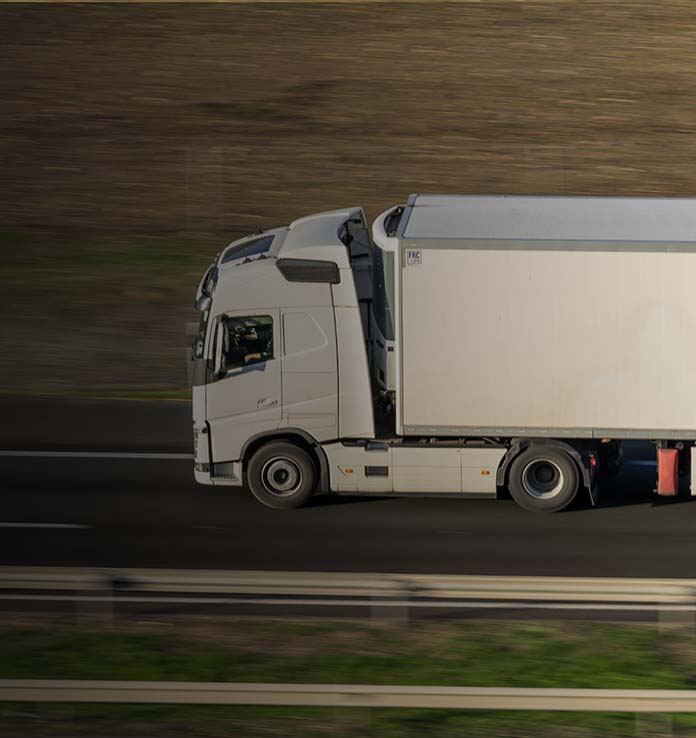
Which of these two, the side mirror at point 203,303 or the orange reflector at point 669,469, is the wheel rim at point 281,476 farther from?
the orange reflector at point 669,469

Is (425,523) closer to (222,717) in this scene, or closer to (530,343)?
(530,343)

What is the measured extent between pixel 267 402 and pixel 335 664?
Answer: 16.9 feet

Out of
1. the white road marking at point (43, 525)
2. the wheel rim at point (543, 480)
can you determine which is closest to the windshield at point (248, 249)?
the white road marking at point (43, 525)

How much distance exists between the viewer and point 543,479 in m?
15.2

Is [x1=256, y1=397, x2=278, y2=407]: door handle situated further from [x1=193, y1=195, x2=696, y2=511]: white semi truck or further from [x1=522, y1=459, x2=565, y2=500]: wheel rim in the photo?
[x1=522, y1=459, x2=565, y2=500]: wheel rim

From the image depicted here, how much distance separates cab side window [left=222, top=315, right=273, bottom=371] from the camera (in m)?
15.1

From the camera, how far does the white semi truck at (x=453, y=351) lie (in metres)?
14.3

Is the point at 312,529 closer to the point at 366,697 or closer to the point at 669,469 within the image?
the point at 669,469

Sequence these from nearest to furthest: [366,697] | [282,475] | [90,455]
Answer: [366,697] → [282,475] → [90,455]

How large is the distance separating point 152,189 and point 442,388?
707 inches

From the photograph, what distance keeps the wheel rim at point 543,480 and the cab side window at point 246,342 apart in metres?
3.20

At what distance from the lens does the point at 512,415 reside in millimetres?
14695

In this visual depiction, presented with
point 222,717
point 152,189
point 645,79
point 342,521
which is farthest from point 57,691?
point 645,79

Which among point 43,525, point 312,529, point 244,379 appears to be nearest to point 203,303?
point 244,379
